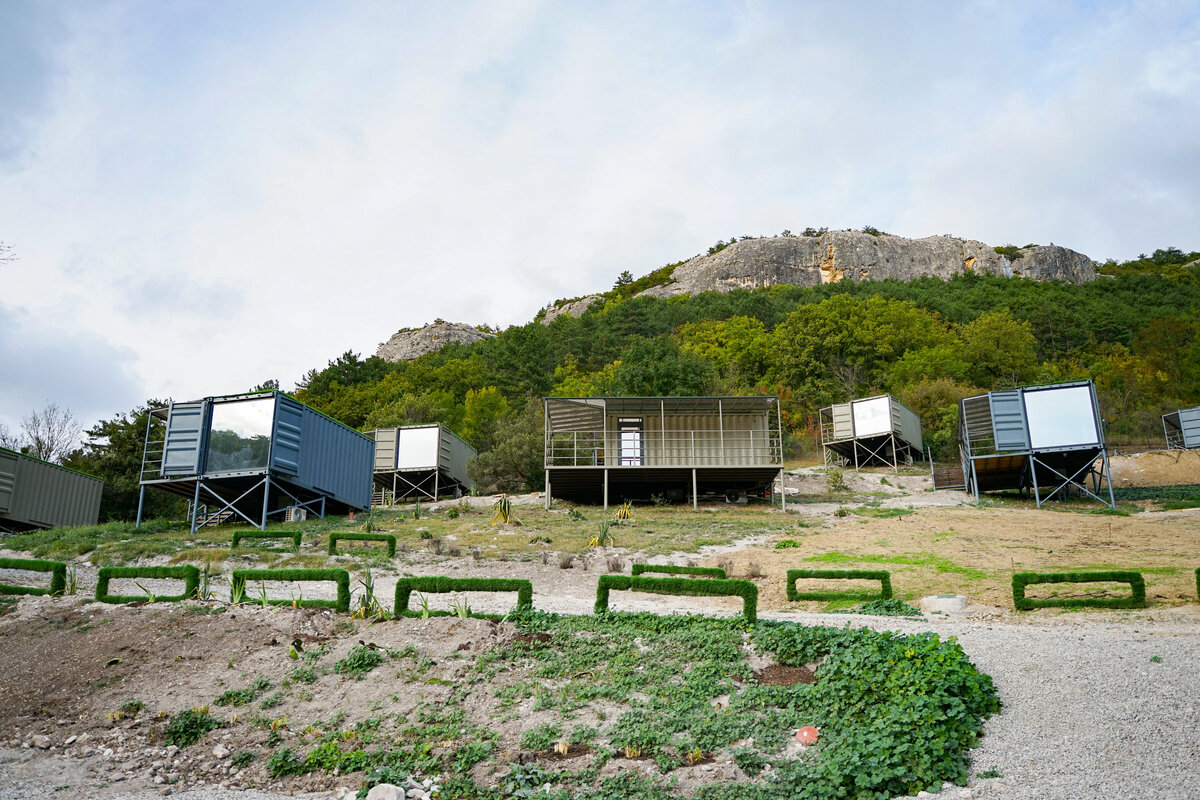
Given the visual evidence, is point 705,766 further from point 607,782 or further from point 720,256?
point 720,256

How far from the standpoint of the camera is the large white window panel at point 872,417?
123 feet

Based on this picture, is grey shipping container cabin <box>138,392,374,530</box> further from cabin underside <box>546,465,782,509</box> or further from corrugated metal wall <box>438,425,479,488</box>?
corrugated metal wall <box>438,425,479,488</box>

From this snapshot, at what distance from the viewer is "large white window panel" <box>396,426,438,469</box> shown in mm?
34625

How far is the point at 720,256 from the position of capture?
101688 millimetres

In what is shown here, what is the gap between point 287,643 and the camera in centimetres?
936

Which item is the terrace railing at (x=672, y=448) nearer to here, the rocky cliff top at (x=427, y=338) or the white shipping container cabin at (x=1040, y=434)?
the white shipping container cabin at (x=1040, y=434)

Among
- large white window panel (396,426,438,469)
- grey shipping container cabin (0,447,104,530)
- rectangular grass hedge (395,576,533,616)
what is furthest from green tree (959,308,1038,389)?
grey shipping container cabin (0,447,104,530)

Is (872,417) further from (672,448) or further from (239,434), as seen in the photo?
(239,434)

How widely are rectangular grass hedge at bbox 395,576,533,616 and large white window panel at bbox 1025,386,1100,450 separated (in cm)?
2389

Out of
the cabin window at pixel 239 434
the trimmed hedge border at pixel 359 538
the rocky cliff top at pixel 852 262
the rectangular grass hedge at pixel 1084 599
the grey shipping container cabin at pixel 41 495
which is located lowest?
the rectangular grass hedge at pixel 1084 599

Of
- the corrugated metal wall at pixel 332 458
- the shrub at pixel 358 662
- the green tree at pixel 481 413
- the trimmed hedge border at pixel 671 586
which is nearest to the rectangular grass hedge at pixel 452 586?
the trimmed hedge border at pixel 671 586

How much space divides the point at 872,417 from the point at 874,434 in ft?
2.98

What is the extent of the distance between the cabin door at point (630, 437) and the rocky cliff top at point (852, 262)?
217 ft

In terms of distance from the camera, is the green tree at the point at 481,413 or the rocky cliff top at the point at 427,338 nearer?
the green tree at the point at 481,413
